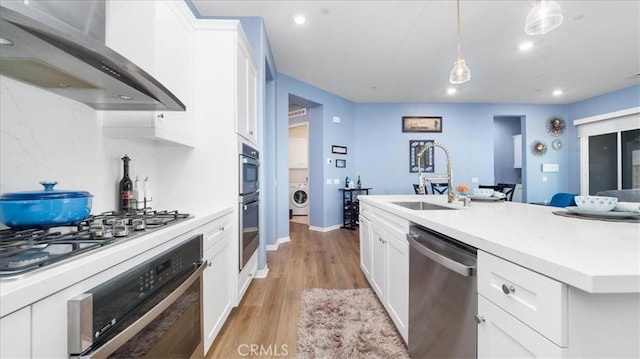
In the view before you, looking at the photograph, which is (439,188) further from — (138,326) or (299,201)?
(138,326)

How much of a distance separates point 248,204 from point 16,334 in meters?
1.67

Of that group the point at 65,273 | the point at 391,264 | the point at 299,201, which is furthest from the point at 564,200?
the point at 299,201

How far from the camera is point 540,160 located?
614cm

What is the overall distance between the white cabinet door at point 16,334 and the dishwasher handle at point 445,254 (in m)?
1.13

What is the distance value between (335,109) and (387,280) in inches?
168

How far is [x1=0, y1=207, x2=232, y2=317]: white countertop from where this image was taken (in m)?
0.44

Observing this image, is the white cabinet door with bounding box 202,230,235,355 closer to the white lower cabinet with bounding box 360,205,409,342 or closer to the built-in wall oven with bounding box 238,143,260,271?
the built-in wall oven with bounding box 238,143,260,271

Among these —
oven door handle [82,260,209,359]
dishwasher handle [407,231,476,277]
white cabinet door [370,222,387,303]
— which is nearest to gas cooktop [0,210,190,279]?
oven door handle [82,260,209,359]

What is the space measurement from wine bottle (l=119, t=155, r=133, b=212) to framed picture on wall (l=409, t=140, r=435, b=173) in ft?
18.4

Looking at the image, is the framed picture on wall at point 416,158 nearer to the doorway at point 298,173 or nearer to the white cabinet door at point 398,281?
the doorway at point 298,173

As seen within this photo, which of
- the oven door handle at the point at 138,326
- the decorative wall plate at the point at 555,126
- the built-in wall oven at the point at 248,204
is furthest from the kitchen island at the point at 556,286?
the decorative wall plate at the point at 555,126

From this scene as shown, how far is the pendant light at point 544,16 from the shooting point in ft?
5.08

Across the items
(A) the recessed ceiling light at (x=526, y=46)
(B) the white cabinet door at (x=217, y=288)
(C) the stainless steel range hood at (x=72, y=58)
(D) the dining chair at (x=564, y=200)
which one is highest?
(A) the recessed ceiling light at (x=526, y=46)

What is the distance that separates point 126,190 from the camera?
4.84 feet
